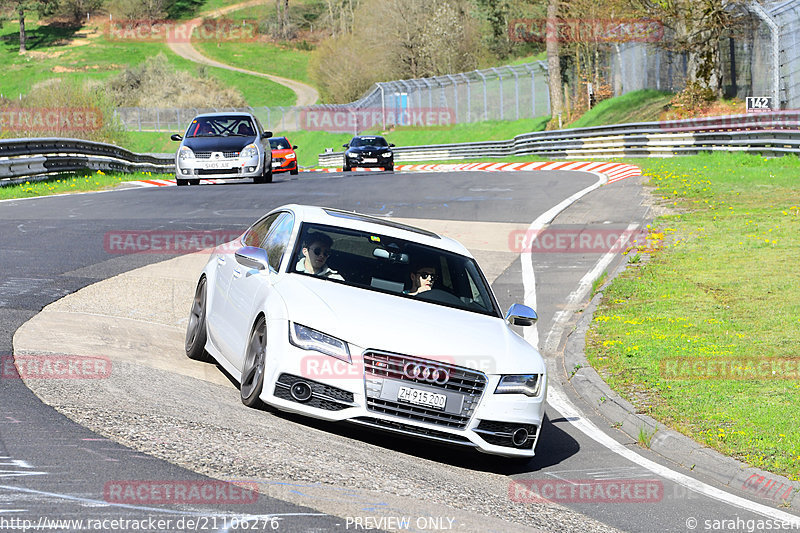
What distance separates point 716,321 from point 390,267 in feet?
16.6

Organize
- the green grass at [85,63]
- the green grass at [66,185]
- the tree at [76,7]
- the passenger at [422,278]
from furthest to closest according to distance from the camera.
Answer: the tree at [76,7] → the green grass at [85,63] → the green grass at [66,185] → the passenger at [422,278]

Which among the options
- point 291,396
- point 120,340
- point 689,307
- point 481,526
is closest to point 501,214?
point 689,307

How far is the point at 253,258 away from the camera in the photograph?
A: 8172 mm

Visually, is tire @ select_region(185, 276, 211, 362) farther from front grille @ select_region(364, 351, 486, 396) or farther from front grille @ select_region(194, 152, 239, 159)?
front grille @ select_region(194, 152, 239, 159)

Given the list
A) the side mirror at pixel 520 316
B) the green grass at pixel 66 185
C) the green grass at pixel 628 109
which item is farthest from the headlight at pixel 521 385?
the green grass at pixel 628 109

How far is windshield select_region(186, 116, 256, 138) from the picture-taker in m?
26.6

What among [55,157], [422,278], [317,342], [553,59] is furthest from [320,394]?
[553,59]

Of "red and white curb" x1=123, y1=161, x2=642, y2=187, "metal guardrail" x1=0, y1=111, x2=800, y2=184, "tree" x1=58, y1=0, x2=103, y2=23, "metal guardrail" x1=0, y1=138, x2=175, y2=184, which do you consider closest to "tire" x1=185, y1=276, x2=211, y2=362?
"red and white curb" x1=123, y1=161, x2=642, y2=187

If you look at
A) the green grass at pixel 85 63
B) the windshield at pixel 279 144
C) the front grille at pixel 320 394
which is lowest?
the front grille at pixel 320 394

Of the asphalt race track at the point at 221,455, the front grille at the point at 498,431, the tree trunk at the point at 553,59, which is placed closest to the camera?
the asphalt race track at the point at 221,455

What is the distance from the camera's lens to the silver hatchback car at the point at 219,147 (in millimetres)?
26422

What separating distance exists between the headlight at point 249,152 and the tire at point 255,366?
19.3m

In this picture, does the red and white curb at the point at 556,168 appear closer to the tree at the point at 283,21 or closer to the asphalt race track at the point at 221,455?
the asphalt race track at the point at 221,455

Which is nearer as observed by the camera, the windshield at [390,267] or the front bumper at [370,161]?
the windshield at [390,267]
